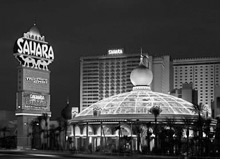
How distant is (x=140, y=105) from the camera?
67.1 m

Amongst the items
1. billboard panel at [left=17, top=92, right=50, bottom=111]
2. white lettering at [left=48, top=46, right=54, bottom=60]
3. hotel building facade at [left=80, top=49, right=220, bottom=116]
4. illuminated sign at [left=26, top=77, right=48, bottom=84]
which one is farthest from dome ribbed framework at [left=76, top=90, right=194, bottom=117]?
hotel building facade at [left=80, top=49, right=220, bottom=116]

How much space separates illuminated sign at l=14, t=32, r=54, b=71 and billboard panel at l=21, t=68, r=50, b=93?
3.19 feet

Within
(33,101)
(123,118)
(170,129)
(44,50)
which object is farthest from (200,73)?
(170,129)

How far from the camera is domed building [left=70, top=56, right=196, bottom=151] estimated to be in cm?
6378

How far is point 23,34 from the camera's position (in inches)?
3531

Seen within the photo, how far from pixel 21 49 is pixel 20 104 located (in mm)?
8906

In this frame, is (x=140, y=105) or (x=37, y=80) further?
(x=37, y=80)

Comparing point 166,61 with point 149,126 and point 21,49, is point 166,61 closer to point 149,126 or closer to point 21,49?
point 21,49

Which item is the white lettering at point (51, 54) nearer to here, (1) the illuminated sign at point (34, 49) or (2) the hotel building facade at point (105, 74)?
(1) the illuminated sign at point (34, 49)

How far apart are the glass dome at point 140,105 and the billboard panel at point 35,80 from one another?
747 inches

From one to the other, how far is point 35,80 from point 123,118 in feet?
93.9

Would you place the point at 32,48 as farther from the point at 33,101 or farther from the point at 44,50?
the point at 33,101

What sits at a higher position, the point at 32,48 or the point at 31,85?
the point at 32,48

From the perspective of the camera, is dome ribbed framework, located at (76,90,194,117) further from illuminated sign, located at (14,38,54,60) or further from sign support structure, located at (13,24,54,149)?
illuminated sign, located at (14,38,54,60)
